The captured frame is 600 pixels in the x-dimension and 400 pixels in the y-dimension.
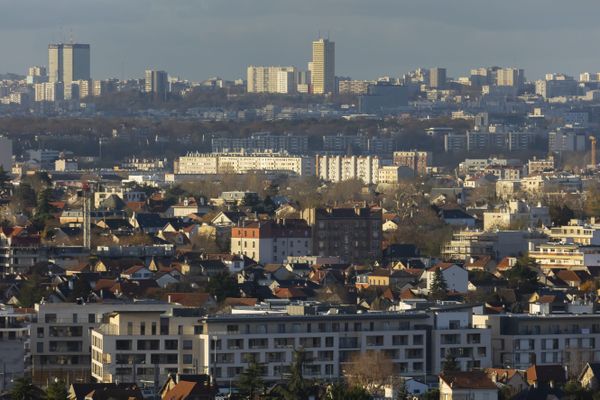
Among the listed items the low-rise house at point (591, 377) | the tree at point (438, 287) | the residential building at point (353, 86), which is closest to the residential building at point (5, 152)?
the tree at point (438, 287)

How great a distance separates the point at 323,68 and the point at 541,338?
426ft

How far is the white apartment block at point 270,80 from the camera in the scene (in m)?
159

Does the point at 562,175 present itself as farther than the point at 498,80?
No

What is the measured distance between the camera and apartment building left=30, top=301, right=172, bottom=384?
25156mm

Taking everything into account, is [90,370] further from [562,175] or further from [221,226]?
[562,175]

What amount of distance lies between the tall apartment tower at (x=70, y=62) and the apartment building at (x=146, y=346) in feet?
448

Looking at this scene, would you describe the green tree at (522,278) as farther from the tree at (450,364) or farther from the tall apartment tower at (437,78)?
the tall apartment tower at (437,78)

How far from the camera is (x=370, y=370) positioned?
2341 centimetres

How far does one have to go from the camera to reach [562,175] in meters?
76.5

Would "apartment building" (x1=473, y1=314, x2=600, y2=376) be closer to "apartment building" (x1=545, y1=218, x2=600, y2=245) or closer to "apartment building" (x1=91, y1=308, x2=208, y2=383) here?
"apartment building" (x1=91, y1=308, x2=208, y2=383)

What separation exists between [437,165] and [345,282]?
203 feet

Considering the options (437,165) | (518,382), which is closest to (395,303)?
(518,382)

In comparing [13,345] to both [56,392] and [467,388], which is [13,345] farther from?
[467,388]

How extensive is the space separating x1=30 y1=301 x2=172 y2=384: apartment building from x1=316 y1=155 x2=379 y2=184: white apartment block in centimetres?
5653
